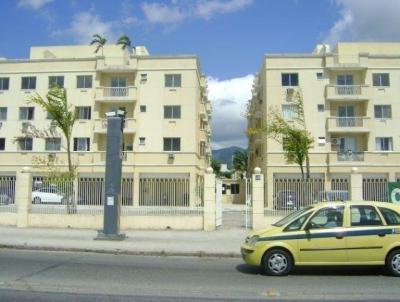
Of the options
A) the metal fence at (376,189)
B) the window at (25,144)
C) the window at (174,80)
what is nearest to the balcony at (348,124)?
the window at (174,80)

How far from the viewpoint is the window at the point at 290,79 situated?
148 feet

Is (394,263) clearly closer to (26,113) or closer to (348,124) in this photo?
(348,124)

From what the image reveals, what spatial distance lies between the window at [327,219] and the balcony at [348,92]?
3454 cm

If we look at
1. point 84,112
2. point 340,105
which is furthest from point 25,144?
point 340,105

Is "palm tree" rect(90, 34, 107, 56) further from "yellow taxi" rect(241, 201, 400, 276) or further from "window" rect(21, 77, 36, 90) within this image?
"yellow taxi" rect(241, 201, 400, 276)

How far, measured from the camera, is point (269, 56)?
45344 millimetres

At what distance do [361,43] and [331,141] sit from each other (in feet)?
34.3

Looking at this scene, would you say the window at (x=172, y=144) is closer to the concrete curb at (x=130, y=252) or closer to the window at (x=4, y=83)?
the window at (x=4, y=83)

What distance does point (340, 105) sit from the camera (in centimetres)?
4500

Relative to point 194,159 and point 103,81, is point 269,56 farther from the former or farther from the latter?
point 103,81

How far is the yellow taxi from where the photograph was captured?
422 inches

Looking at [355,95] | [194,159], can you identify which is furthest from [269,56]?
[194,159]

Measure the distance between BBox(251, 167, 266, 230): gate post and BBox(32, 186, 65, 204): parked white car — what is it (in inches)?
318

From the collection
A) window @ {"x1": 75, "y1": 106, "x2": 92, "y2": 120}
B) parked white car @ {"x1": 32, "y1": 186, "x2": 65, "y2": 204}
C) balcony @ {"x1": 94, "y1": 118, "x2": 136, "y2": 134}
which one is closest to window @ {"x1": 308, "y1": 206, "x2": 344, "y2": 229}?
parked white car @ {"x1": 32, "y1": 186, "x2": 65, "y2": 204}
